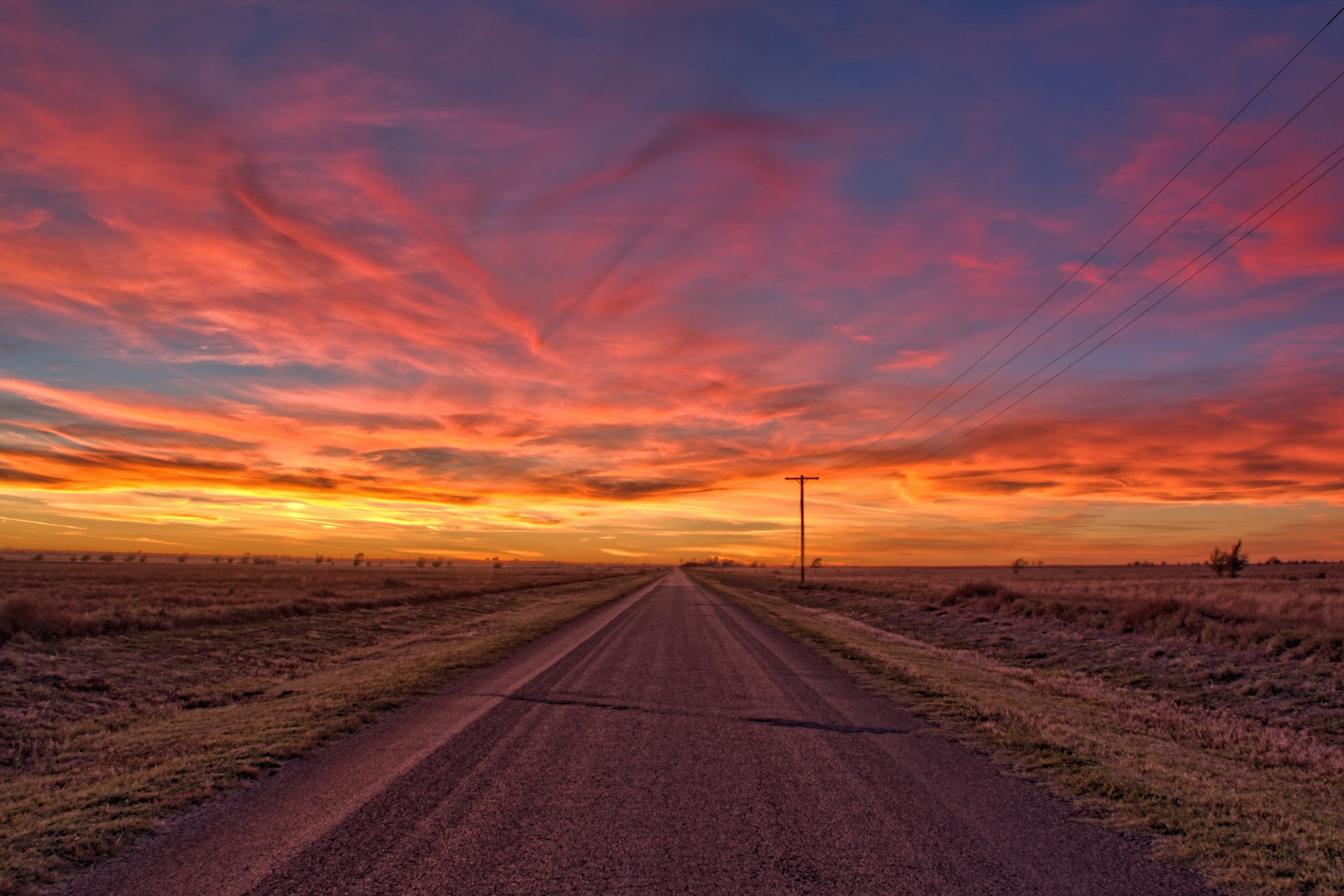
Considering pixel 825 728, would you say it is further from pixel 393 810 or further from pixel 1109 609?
pixel 1109 609

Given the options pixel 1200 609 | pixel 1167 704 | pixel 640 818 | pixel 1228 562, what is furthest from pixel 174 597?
pixel 1228 562

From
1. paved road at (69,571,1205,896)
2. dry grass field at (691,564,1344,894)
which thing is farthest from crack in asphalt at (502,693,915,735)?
dry grass field at (691,564,1344,894)

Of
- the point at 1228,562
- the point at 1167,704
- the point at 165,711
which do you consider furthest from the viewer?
the point at 1228,562

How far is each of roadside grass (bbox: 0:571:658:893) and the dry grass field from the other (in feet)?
29.4

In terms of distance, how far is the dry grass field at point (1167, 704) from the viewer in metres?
6.51

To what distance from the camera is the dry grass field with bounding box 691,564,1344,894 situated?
256 inches

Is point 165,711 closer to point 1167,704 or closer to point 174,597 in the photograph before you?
point 1167,704

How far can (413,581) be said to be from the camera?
67.9 m

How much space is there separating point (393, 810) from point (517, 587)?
6510 cm

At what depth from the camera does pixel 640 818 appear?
6.35 metres

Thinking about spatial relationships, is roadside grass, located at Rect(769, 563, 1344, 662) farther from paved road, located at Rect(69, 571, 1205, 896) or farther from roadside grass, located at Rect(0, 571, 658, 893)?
roadside grass, located at Rect(0, 571, 658, 893)

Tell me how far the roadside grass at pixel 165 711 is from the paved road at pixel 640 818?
0.63 metres

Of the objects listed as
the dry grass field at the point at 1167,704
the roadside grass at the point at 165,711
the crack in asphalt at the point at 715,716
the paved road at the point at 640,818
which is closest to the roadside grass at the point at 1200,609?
the dry grass field at the point at 1167,704

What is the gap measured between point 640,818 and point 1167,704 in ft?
42.4
